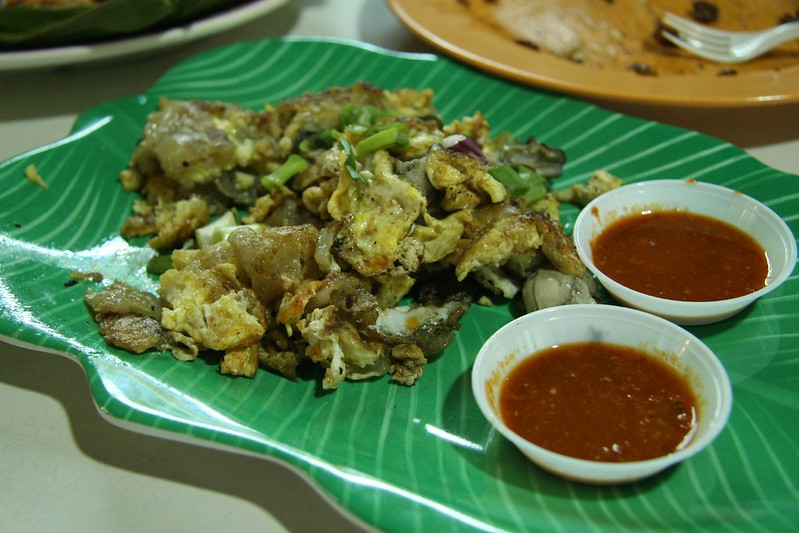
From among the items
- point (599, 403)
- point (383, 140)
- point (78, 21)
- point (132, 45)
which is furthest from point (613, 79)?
point (78, 21)

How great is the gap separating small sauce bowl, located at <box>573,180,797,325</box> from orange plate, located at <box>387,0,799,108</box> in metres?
1.25

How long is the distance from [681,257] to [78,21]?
4569mm

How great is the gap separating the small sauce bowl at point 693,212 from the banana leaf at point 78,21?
3.78 meters

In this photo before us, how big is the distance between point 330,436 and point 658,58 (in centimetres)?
452

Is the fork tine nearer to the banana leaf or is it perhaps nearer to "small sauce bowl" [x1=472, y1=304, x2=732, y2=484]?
"small sauce bowl" [x1=472, y1=304, x2=732, y2=484]

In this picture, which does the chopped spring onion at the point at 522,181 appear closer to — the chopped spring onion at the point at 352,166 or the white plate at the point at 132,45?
the chopped spring onion at the point at 352,166

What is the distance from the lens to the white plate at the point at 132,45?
5.04 meters

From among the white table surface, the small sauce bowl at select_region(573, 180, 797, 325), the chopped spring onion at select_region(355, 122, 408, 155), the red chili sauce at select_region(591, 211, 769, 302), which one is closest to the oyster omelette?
the chopped spring onion at select_region(355, 122, 408, 155)

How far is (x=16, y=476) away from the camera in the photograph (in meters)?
2.87

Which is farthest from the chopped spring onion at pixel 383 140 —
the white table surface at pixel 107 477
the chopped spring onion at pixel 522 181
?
the white table surface at pixel 107 477

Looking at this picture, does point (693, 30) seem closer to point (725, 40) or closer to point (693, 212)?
point (725, 40)

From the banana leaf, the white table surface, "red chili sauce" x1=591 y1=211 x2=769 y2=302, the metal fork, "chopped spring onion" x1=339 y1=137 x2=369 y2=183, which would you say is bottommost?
the white table surface

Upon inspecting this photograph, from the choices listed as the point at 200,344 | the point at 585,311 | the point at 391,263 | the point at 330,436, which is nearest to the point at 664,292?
the point at 585,311

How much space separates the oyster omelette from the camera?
3.05m
